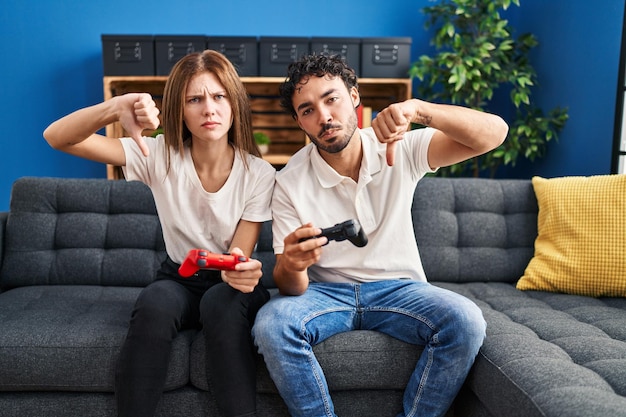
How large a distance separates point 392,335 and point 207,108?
0.72 m

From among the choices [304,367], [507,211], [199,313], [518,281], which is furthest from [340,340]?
[507,211]

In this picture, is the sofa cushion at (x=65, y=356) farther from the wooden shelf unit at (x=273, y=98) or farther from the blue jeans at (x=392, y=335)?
the wooden shelf unit at (x=273, y=98)

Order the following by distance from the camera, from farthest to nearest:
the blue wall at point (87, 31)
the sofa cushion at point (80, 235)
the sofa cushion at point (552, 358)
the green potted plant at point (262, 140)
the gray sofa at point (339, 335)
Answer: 1. the blue wall at point (87, 31)
2. the green potted plant at point (262, 140)
3. the sofa cushion at point (80, 235)
4. the gray sofa at point (339, 335)
5. the sofa cushion at point (552, 358)

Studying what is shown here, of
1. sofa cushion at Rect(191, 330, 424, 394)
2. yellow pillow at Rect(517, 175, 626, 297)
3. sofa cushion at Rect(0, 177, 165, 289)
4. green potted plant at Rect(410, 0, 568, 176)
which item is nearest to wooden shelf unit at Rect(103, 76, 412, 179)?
green potted plant at Rect(410, 0, 568, 176)

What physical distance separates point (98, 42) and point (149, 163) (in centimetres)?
216

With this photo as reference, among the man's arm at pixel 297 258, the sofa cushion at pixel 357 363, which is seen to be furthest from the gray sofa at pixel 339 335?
the man's arm at pixel 297 258

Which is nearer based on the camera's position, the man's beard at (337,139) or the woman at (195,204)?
the woman at (195,204)

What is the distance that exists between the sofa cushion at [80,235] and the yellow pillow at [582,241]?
124 cm

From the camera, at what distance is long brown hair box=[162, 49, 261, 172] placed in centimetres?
143

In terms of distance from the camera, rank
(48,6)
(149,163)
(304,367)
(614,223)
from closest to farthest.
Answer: (304,367)
(149,163)
(614,223)
(48,6)

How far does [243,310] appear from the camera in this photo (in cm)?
131

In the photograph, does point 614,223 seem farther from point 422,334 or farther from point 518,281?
point 422,334

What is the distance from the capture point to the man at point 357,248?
1217mm

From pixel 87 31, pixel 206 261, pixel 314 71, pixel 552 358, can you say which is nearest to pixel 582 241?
pixel 552 358
